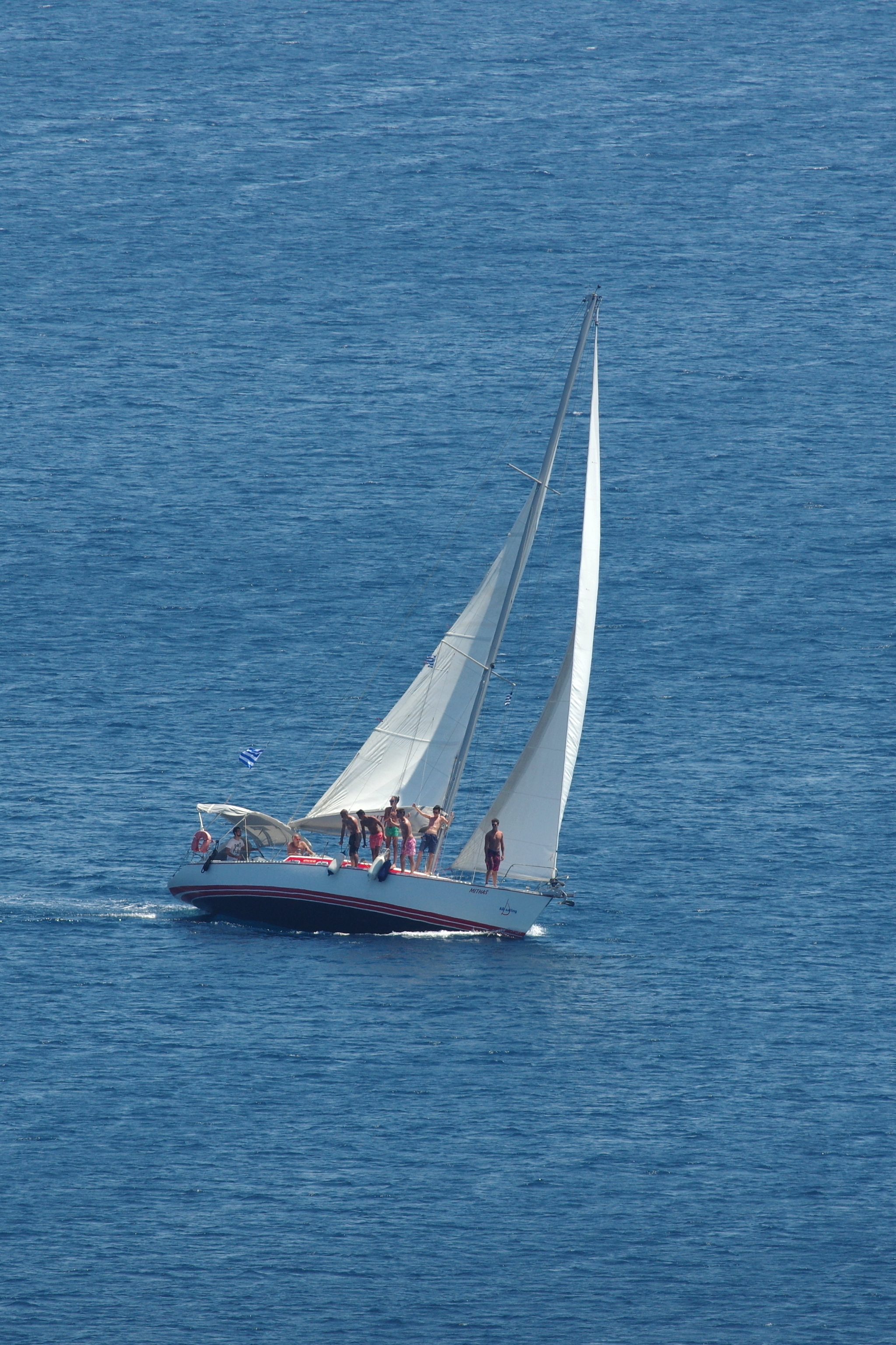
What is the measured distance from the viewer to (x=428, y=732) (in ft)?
243

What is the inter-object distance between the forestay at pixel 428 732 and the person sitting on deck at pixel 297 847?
2.75 ft

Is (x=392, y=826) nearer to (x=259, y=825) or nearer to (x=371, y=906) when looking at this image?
(x=371, y=906)

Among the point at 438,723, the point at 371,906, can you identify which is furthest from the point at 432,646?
the point at 371,906

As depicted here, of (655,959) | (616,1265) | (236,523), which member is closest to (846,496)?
(236,523)

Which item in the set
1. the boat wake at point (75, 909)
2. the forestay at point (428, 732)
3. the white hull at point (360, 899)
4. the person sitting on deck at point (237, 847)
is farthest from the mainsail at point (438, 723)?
the boat wake at point (75, 909)

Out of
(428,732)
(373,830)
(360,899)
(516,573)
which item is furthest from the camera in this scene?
(428,732)

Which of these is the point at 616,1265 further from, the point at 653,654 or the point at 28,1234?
the point at 653,654

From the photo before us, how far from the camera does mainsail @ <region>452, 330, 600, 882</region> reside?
70812mm

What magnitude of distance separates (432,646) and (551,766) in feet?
127

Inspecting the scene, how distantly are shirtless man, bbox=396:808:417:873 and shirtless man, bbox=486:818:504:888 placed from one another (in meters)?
2.59

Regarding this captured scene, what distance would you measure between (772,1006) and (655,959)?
506 centimetres

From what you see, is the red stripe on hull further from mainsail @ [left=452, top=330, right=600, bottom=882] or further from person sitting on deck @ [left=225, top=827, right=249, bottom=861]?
mainsail @ [left=452, top=330, right=600, bottom=882]

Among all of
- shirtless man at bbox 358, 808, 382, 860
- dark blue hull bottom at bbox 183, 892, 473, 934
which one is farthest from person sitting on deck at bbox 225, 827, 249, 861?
shirtless man at bbox 358, 808, 382, 860

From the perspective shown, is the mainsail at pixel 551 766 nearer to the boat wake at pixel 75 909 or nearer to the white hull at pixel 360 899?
the white hull at pixel 360 899
